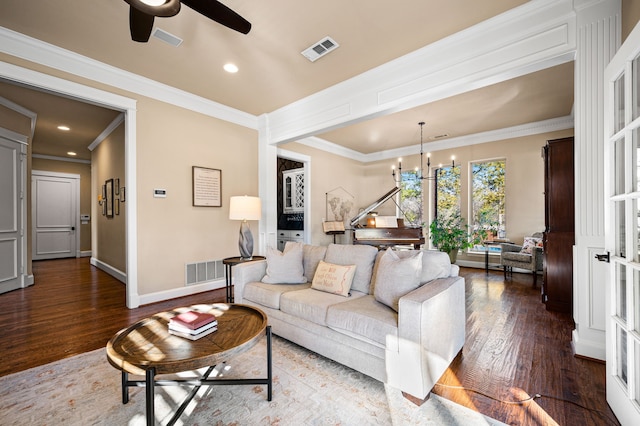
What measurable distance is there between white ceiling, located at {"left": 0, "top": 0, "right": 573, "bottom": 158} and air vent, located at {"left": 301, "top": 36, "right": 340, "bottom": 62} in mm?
63

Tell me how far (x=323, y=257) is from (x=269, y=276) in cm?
60

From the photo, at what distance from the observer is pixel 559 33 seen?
228 centimetres

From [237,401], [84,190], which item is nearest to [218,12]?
[237,401]

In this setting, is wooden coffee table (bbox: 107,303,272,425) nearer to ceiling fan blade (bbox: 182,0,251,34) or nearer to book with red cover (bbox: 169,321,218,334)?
book with red cover (bbox: 169,321,218,334)

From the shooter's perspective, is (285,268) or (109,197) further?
(109,197)

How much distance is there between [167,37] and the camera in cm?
277

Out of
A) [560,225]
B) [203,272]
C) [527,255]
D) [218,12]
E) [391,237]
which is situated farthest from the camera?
[391,237]

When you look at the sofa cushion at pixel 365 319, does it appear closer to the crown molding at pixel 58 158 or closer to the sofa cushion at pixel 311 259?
the sofa cushion at pixel 311 259

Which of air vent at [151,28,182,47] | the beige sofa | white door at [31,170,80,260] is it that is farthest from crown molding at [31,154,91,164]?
the beige sofa

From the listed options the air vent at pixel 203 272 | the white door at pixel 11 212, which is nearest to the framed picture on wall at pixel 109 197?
the white door at pixel 11 212

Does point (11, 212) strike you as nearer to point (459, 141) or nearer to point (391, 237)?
point (391, 237)

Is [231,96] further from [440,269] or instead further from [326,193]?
[440,269]

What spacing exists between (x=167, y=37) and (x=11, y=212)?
4206 mm

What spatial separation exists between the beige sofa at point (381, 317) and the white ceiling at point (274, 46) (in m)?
2.11
